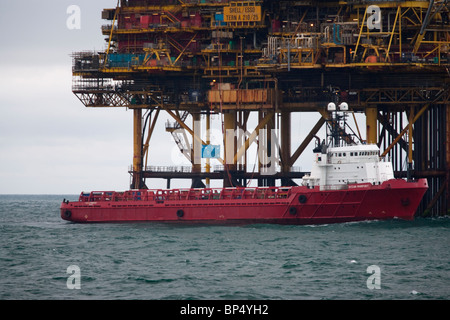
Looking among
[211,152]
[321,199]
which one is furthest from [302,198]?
[211,152]

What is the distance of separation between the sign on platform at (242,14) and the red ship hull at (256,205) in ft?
46.6

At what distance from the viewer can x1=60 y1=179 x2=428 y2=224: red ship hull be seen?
58.8 meters

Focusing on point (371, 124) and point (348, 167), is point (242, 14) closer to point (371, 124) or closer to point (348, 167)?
point (371, 124)

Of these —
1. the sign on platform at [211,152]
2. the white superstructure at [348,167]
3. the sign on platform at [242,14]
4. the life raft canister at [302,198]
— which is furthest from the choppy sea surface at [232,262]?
the sign on platform at [242,14]

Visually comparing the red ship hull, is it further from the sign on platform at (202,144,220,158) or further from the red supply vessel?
the sign on platform at (202,144,220,158)

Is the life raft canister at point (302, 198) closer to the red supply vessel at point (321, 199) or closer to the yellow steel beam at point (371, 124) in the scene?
the red supply vessel at point (321, 199)

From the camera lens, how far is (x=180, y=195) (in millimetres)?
66062

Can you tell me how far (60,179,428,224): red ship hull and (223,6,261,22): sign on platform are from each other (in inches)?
560

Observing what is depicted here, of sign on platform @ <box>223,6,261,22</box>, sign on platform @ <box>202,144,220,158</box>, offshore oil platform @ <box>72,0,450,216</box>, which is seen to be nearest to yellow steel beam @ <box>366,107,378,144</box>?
offshore oil platform @ <box>72,0,450,216</box>

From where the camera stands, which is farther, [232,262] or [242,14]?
[242,14]

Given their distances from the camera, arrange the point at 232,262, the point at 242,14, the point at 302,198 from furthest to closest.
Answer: the point at 242,14, the point at 302,198, the point at 232,262

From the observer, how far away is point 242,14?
6981 cm

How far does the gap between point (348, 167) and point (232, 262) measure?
19822 millimetres

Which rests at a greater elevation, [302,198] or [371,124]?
[371,124]
